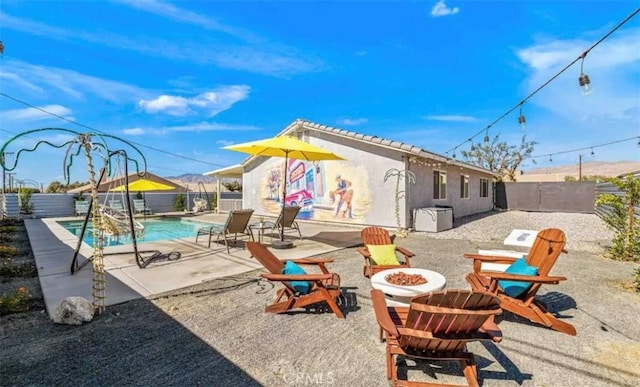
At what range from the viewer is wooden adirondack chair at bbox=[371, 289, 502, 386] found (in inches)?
88.5

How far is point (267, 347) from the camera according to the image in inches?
116

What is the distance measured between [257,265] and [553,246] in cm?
453

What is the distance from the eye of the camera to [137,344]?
9.62ft

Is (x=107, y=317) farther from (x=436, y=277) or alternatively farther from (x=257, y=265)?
(x=436, y=277)

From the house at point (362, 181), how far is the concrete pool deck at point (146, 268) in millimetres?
2639

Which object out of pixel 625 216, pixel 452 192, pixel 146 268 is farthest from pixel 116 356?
pixel 452 192

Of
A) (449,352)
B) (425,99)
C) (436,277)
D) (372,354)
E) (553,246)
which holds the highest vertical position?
(425,99)

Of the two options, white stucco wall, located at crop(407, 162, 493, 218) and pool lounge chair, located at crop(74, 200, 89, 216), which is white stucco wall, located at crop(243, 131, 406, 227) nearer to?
white stucco wall, located at crop(407, 162, 493, 218)

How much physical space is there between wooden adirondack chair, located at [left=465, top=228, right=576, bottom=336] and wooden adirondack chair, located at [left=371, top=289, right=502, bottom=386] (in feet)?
4.22

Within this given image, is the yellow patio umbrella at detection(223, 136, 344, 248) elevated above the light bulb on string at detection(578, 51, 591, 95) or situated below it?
below

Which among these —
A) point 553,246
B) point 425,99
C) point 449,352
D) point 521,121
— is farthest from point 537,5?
point 425,99

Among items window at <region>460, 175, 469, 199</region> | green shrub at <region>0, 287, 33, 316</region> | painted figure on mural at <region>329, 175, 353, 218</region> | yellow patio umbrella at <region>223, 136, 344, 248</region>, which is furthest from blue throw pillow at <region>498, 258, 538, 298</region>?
window at <region>460, 175, 469, 199</region>

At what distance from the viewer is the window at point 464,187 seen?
15695 mm

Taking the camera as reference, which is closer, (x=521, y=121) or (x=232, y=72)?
(x=521, y=121)
